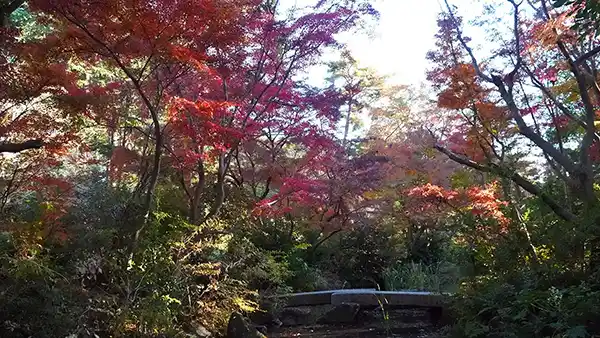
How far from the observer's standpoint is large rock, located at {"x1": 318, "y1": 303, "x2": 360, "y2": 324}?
659 centimetres

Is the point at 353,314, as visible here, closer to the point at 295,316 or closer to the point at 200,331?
the point at 295,316

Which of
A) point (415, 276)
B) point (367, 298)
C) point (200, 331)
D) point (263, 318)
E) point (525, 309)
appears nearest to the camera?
point (525, 309)

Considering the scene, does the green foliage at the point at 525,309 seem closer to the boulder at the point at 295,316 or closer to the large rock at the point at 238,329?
the large rock at the point at 238,329

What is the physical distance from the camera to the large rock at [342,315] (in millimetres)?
6590

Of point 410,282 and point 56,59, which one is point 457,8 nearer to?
point 410,282

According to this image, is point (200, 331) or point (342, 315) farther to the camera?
point (342, 315)

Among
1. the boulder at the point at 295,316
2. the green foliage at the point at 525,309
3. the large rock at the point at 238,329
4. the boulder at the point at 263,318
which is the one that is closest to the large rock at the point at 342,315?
the boulder at the point at 295,316

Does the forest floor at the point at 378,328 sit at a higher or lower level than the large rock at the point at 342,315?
lower

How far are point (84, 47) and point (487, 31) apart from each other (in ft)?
15.9

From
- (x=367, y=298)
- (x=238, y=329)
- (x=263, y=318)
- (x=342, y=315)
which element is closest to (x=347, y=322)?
(x=342, y=315)

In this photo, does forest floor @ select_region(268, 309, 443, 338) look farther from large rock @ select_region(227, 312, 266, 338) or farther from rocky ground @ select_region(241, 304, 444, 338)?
large rock @ select_region(227, 312, 266, 338)

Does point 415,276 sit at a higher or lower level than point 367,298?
higher

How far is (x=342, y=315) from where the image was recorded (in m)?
6.60

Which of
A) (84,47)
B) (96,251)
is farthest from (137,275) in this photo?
(84,47)
